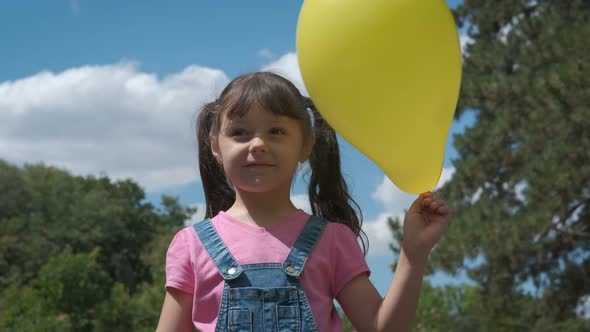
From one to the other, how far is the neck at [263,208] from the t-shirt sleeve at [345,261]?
157 mm

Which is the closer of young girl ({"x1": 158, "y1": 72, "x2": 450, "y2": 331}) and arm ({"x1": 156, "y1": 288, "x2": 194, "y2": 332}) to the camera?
young girl ({"x1": 158, "y1": 72, "x2": 450, "y2": 331})

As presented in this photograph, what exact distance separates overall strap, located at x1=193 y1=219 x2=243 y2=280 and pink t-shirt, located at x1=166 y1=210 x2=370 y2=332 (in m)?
0.01

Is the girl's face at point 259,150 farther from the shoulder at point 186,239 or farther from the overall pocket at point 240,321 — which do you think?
the overall pocket at point 240,321

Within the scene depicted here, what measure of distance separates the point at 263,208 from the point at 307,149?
8.2 inches

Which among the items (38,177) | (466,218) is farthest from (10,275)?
(466,218)

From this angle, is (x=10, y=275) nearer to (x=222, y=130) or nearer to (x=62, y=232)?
(x=62, y=232)

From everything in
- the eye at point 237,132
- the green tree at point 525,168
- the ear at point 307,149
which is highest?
the green tree at point 525,168

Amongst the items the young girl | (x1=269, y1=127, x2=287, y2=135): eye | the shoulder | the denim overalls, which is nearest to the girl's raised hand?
the young girl

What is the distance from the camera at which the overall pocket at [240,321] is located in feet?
6.46

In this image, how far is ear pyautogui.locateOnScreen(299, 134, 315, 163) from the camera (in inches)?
87.0

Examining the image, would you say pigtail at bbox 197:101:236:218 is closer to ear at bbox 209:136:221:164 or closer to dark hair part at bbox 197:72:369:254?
dark hair part at bbox 197:72:369:254

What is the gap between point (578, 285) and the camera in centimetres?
1110

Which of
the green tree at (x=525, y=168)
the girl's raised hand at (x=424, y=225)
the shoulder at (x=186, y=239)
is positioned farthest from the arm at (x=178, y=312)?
the green tree at (x=525, y=168)

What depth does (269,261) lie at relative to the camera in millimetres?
2020
